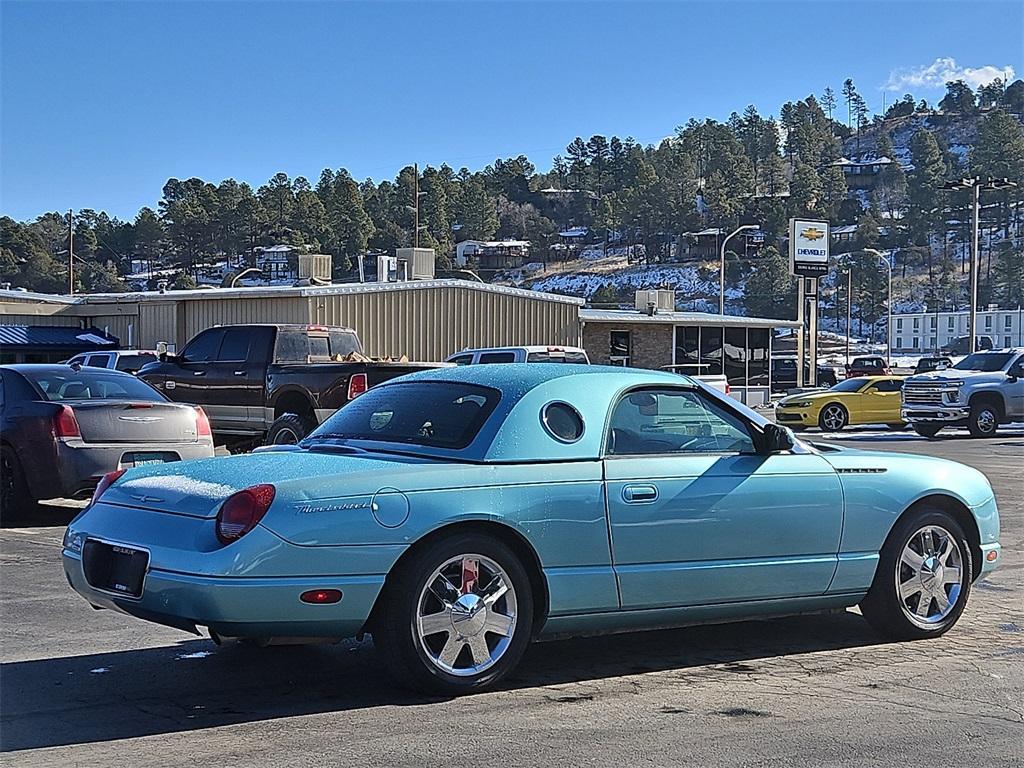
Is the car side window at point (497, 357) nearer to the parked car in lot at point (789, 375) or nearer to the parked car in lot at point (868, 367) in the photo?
the parked car in lot at point (789, 375)

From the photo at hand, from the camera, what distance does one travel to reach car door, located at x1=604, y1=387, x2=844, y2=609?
6395 mm

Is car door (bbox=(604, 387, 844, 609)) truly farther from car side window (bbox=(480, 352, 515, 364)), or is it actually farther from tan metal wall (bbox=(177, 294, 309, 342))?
tan metal wall (bbox=(177, 294, 309, 342))

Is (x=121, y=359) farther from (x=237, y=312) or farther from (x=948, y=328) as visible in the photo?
(x=948, y=328)

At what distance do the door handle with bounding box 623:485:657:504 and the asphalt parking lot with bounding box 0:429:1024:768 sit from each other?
87 cm

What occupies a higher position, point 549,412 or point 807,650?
point 549,412

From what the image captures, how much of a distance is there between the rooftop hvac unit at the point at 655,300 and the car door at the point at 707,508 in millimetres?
39919

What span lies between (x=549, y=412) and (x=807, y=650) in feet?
6.72

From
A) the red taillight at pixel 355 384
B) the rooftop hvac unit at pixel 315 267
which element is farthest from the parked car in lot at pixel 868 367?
the red taillight at pixel 355 384

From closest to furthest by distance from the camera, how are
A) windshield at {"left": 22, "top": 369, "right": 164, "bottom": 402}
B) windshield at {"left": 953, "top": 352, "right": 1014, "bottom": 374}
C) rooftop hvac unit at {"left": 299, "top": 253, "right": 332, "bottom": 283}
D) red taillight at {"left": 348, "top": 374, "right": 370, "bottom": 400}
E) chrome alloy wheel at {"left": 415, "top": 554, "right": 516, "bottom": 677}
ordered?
1. chrome alloy wheel at {"left": 415, "top": 554, "right": 516, "bottom": 677}
2. windshield at {"left": 22, "top": 369, "right": 164, "bottom": 402}
3. red taillight at {"left": 348, "top": 374, "right": 370, "bottom": 400}
4. windshield at {"left": 953, "top": 352, "right": 1014, "bottom": 374}
5. rooftop hvac unit at {"left": 299, "top": 253, "right": 332, "bottom": 283}

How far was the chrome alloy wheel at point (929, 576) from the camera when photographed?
24.1 feet

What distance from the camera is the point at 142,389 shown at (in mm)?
12586

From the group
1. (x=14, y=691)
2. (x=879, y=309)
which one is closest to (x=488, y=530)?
(x=14, y=691)

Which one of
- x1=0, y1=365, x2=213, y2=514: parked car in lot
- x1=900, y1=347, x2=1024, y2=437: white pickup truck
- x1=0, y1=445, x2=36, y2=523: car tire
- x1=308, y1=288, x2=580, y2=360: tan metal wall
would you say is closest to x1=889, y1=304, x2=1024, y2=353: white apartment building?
x1=308, y1=288, x2=580, y2=360: tan metal wall

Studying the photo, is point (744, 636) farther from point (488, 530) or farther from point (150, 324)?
point (150, 324)
